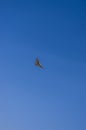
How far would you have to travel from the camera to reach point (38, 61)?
17.5 metres

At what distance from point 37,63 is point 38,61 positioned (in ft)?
1.35

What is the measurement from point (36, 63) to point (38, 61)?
0.57 meters

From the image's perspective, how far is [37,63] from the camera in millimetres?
17297

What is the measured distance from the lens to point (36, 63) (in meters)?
17.1

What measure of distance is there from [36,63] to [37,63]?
21cm
